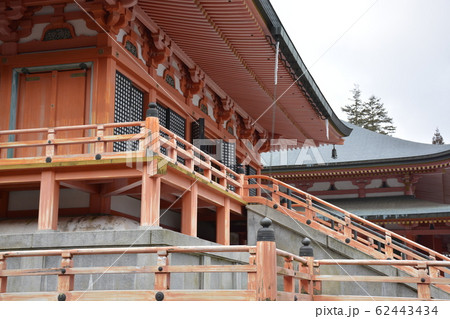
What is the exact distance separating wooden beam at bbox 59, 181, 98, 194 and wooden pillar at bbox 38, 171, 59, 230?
0.97 feet

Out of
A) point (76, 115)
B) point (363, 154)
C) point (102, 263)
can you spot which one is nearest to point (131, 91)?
point (76, 115)

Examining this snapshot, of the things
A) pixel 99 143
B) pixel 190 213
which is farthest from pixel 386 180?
pixel 99 143

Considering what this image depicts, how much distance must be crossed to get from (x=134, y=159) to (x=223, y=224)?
4.52m

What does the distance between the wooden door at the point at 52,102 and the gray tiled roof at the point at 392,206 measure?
1393cm

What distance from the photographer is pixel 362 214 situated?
939 inches

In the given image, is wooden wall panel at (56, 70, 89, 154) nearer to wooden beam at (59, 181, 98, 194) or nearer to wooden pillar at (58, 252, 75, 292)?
wooden beam at (59, 181, 98, 194)

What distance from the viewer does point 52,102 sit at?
43.3 ft

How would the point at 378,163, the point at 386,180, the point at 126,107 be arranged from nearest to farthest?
the point at 126,107
the point at 378,163
the point at 386,180

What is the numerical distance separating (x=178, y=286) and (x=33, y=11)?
694cm

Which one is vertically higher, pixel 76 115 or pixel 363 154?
pixel 363 154

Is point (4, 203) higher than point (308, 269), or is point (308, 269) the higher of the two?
point (4, 203)

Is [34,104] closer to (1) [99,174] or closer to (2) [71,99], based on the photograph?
(2) [71,99]

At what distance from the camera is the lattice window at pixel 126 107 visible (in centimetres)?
1327
